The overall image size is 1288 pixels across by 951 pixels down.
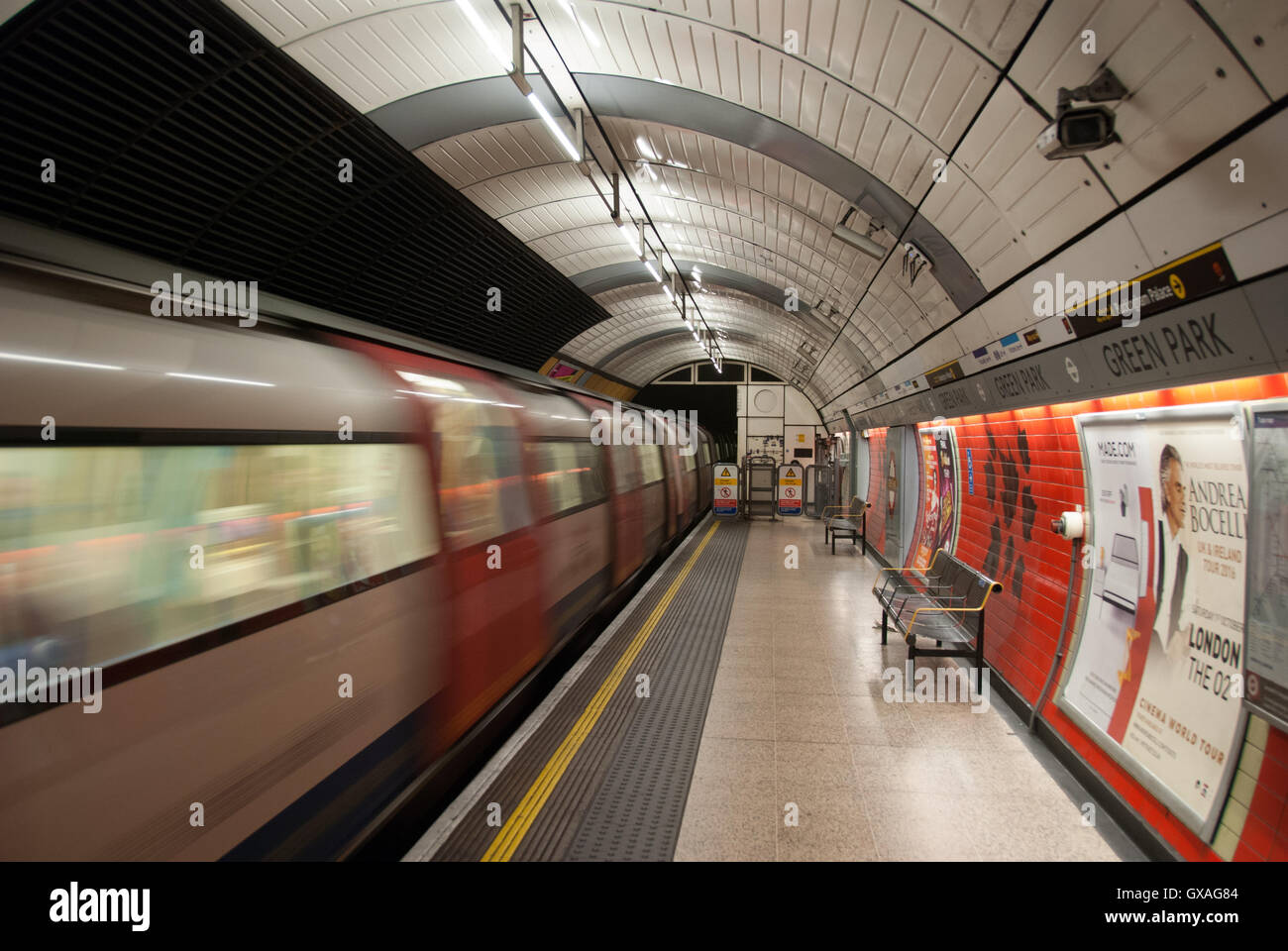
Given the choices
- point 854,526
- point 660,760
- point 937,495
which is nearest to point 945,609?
point 660,760

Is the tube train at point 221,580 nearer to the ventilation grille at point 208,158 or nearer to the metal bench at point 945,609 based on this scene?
the ventilation grille at point 208,158

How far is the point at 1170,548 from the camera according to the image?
3.53 metres

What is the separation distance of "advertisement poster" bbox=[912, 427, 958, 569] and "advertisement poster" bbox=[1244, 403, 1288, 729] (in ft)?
15.7

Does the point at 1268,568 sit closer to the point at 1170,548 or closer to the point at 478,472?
the point at 1170,548

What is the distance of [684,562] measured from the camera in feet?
37.3

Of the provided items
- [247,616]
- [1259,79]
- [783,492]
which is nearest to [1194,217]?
[1259,79]

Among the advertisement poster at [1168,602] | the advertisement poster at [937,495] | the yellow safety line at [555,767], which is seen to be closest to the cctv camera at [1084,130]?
the advertisement poster at [1168,602]

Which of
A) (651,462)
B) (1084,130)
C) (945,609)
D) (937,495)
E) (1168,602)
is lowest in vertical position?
(945,609)

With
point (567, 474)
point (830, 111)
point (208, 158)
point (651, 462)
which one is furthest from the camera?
point (651, 462)

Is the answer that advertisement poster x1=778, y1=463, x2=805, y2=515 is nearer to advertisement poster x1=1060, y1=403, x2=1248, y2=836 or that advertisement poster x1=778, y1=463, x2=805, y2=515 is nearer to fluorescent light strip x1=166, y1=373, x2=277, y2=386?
advertisement poster x1=1060, y1=403, x2=1248, y2=836

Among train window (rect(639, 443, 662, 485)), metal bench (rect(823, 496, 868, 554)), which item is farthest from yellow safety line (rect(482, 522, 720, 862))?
metal bench (rect(823, 496, 868, 554))

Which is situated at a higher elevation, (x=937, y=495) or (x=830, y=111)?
(x=830, y=111)

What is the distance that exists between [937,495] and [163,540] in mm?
8049

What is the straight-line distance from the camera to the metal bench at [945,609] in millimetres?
5445
